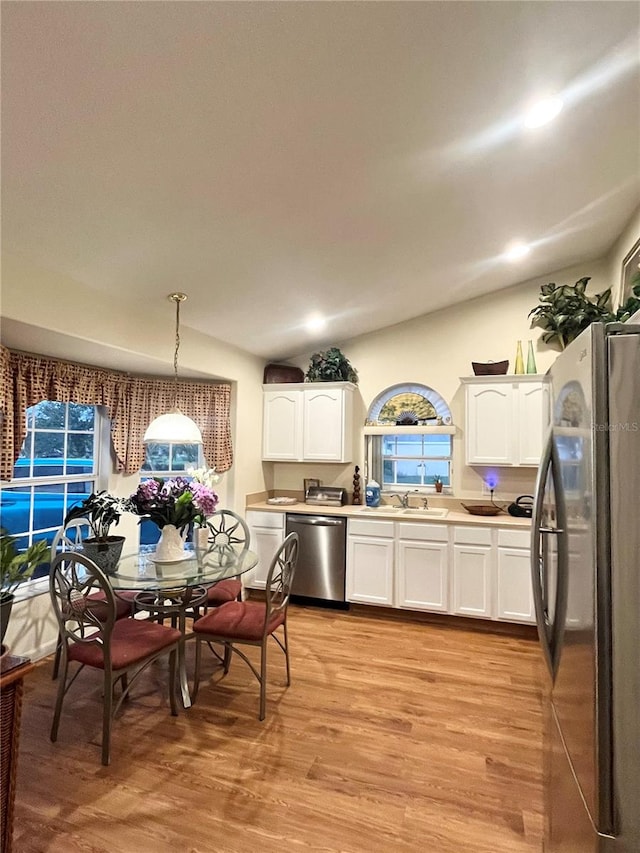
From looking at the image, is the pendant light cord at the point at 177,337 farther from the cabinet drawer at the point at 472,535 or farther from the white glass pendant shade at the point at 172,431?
the cabinet drawer at the point at 472,535

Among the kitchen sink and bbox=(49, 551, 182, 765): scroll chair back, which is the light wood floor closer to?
bbox=(49, 551, 182, 765): scroll chair back

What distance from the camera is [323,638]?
362cm

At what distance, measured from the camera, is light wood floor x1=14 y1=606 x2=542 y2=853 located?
5.90 ft

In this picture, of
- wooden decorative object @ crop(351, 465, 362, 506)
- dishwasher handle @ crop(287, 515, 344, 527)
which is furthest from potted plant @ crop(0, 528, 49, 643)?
wooden decorative object @ crop(351, 465, 362, 506)

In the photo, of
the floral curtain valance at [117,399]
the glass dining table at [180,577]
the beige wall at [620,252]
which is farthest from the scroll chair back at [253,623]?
the beige wall at [620,252]

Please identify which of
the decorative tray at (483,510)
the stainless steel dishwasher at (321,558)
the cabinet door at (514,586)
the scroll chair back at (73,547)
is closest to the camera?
the scroll chair back at (73,547)

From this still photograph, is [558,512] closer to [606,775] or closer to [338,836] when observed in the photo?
[606,775]

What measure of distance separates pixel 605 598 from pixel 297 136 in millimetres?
1954

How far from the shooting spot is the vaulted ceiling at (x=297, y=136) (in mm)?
1442

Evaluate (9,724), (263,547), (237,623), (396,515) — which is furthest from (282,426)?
(9,724)

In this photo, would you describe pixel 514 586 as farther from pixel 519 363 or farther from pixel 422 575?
pixel 519 363

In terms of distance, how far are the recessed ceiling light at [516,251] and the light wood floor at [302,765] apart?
296 cm

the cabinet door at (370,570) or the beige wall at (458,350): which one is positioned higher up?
the beige wall at (458,350)

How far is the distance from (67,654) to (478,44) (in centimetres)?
315
